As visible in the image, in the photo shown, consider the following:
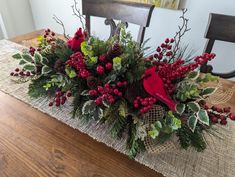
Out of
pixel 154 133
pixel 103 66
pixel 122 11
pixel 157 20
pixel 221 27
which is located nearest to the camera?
pixel 154 133

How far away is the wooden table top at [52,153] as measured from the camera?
490 millimetres

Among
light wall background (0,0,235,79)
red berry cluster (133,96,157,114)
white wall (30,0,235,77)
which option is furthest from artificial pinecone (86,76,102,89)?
white wall (30,0,235,77)

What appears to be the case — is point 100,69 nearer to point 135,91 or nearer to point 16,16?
point 135,91

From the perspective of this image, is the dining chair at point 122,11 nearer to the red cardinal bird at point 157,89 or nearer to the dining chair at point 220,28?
the dining chair at point 220,28

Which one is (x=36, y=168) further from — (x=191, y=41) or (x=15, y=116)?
(x=191, y=41)

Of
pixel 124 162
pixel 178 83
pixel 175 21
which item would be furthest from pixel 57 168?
pixel 175 21

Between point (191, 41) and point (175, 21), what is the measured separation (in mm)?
209

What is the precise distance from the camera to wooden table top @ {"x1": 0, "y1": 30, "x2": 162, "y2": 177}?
49 centimetres

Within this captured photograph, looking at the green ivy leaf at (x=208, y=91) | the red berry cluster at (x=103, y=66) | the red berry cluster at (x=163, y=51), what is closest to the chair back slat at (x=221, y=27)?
the red berry cluster at (x=163, y=51)

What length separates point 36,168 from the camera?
0.49m

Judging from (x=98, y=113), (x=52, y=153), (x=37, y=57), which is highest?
(x=37, y=57)

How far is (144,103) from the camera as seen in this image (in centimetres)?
48

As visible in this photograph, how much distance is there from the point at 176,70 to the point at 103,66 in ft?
0.69

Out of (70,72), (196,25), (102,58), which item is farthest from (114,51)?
(196,25)
